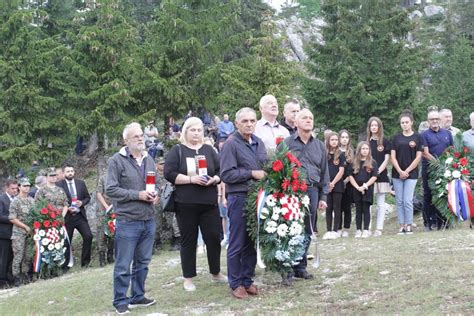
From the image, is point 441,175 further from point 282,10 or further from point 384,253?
point 282,10

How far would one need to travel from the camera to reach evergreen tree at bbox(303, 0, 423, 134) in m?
24.2

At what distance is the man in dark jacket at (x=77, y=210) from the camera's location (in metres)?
12.7

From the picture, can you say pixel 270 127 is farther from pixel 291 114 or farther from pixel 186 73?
pixel 186 73

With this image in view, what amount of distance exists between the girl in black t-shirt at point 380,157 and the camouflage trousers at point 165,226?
4599 mm

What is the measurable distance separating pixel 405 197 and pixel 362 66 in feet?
50.5

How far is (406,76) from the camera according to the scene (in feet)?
82.3

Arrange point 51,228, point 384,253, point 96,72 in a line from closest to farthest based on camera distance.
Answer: point 384,253, point 51,228, point 96,72

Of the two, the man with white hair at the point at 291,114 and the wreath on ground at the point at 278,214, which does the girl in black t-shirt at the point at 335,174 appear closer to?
the man with white hair at the point at 291,114

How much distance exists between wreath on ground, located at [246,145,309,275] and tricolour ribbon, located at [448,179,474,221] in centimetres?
510

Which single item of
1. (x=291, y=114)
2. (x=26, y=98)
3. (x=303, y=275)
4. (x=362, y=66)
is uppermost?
(x=362, y=66)

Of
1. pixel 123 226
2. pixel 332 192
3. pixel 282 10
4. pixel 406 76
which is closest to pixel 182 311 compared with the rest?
pixel 123 226

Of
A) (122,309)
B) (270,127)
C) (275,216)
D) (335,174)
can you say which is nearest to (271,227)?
(275,216)

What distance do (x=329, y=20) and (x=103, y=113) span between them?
12.0m

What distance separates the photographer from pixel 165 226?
13.5 m
